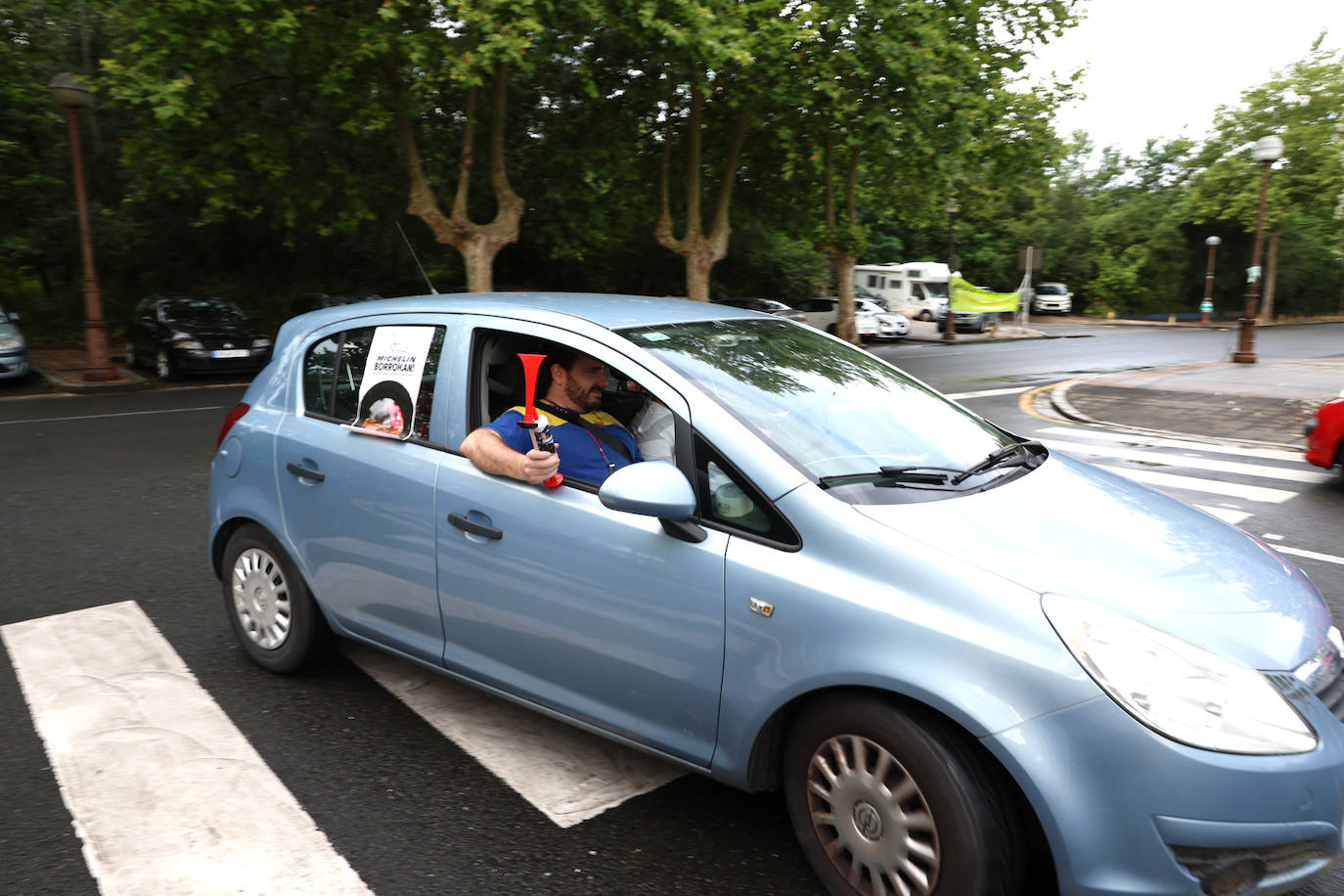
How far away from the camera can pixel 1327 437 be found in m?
8.69

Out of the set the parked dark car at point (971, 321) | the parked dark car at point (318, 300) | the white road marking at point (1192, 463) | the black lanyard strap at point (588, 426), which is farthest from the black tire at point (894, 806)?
the parked dark car at point (971, 321)

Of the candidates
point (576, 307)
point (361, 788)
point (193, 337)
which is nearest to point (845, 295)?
point (193, 337)

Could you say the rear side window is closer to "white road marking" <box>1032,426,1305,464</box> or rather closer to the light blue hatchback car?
the light blue hatchback car

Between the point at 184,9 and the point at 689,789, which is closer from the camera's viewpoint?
the point at 689,789

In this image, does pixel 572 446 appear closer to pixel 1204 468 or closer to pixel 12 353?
pixel 1204 468

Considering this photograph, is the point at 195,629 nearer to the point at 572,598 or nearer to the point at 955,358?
the point at 572,598

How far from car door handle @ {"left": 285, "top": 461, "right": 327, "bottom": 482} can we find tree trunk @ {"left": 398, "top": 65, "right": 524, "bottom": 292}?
674 inches

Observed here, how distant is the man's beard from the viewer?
3.59 m

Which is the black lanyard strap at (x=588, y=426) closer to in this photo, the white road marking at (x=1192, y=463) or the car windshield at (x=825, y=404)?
the car windshield at (x=825, y=404)

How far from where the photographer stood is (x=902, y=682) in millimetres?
2410

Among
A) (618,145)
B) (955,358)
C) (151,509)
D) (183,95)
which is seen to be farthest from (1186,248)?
(151,509)

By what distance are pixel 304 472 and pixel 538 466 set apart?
1323 millimetres

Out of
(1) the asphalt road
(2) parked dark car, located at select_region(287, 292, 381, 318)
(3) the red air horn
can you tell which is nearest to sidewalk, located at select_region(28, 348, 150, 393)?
(2) parked dark car, located at select_region(287, 292, 381, 318)

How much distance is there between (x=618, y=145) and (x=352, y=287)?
428 inches
